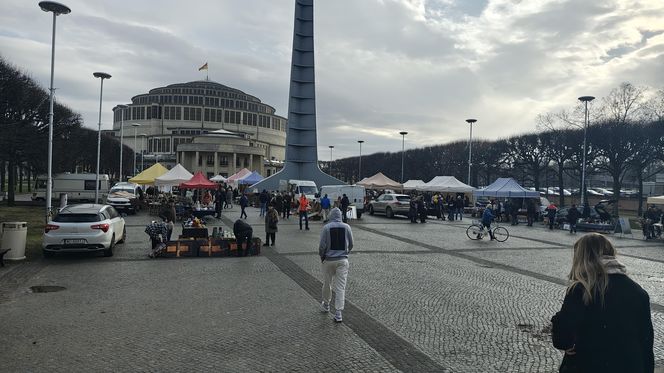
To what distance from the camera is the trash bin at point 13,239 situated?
12102mm

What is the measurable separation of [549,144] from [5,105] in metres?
48.3

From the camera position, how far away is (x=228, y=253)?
14.0 m

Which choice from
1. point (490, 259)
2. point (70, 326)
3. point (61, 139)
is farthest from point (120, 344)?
point (61, 139)

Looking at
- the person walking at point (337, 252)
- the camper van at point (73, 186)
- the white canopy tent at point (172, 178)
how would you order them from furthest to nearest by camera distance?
the camper van at point (73, 186), the white canopy tent at point (172, 178), the person walking at point (337, 252)

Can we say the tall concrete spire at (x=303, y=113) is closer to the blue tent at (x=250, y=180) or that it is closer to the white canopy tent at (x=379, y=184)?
the blue tent at (x=250, y=180)

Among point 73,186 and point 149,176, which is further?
point 73,186

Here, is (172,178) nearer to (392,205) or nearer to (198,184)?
(198,184)

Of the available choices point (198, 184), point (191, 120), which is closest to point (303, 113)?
point (198, 184)

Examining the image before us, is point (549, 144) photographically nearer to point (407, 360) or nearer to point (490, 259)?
point (490, 259)

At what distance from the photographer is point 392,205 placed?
104 ft

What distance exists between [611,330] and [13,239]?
13587 mm

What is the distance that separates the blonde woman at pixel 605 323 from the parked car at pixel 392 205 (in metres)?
28.2

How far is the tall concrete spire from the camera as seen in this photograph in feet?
166

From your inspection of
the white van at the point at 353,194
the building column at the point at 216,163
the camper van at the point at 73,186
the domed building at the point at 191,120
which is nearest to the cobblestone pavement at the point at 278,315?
the white van at the point at 353,194
